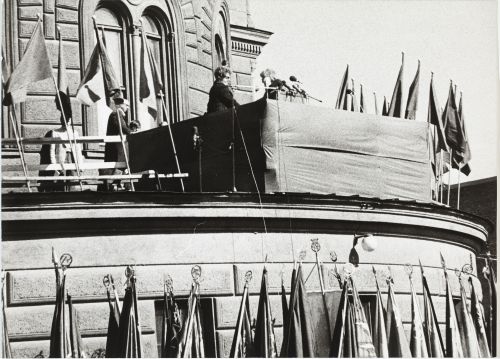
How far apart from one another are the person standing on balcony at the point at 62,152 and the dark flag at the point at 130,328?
2.93 metres

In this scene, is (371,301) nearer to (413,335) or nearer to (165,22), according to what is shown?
(413,335)

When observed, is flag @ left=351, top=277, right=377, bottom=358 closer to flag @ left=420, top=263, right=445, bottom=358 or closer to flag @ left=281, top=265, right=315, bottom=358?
flag @ left=281, top=265, right=315, bottom=358

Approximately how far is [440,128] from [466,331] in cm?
482

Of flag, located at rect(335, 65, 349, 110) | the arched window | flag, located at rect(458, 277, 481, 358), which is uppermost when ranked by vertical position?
the arched window

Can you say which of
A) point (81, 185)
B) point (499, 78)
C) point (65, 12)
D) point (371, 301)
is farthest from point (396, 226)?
point (65, 12)

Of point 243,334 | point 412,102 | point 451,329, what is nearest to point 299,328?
point 243,334

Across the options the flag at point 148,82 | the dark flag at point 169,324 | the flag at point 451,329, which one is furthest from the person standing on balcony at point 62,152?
the flag at point 451,329

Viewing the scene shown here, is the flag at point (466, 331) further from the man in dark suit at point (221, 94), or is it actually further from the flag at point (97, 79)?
the flag at point (97, 79)

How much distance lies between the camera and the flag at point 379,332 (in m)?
21.9

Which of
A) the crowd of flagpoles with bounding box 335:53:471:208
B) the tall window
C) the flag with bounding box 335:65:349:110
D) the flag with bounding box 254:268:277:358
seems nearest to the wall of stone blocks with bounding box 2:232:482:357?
the flag with bounding box 254:268:277:358

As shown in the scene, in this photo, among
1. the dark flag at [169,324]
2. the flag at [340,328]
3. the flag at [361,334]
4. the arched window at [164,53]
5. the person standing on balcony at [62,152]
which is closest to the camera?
the flag at [340,328]

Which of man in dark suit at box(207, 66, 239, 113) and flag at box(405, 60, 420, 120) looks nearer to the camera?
man in dark suit at box(207, 66, 239, 113)

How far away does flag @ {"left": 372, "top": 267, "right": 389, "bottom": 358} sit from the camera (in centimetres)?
2186

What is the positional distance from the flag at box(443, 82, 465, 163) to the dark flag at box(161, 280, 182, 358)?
24.9ft
